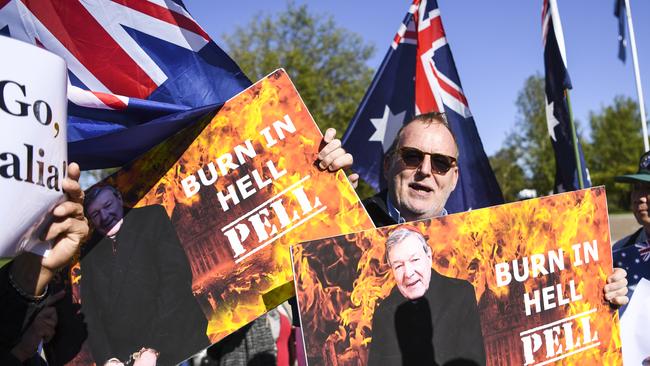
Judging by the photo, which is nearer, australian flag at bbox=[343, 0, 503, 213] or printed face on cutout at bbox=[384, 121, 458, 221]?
printed face on cutout at bbox=[384, 121, 458, 221]

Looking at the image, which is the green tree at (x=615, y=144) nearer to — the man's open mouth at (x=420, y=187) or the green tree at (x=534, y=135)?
the green tree at (x=534, y=135)

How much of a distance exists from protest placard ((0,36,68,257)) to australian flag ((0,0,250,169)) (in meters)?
0.96

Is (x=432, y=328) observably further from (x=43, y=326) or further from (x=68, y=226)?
(x=43, y=326)

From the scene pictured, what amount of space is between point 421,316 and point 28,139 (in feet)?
4.63

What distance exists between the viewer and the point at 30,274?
1.98 metres

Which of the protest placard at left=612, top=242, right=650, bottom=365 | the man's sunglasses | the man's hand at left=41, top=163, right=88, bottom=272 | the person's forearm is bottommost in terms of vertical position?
the protest placard at left=612, top=242, right=650, bottom=365

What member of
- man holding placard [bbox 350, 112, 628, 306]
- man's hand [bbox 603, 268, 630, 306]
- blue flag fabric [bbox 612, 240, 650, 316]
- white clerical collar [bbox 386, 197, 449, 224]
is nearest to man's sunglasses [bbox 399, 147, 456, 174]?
man holding placard [bbox 350, 112, 628, 306]

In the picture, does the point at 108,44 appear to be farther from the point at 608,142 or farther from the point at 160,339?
the point at 608,142

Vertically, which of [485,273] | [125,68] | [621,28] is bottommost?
[485,273]

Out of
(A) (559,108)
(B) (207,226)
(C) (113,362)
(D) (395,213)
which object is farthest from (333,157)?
(A) (559,108)

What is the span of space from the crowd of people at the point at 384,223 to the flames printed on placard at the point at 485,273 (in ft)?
0.21

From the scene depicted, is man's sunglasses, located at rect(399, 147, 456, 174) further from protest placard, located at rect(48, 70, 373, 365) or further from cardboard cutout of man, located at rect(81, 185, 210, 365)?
cardboard cutout of man, located at rect(81, 185, 210, 365)

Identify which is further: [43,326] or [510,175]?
[510,175]

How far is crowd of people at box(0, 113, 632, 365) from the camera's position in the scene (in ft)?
6.36
